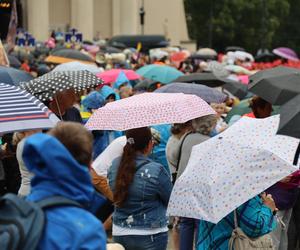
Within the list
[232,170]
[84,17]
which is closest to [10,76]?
[232,170]

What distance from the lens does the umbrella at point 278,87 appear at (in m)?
6.62

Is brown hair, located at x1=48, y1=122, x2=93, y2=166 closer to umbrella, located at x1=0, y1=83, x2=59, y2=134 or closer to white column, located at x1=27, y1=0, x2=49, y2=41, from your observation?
umbrella, located at x1=0, y1=83, x2=59, y2=134

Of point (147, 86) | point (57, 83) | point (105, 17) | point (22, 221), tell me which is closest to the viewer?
point (22, 221)

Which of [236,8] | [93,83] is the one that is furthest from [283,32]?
[93,83]

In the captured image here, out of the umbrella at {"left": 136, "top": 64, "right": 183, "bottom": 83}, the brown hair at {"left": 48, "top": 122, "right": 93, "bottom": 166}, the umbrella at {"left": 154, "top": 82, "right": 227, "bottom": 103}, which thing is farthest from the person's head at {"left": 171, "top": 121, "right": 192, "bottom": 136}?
the umbrella at {"left": 136, "top": 64, "right": 183, "bottom": 83}

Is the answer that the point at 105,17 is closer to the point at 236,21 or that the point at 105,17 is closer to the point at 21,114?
the point at 236,21

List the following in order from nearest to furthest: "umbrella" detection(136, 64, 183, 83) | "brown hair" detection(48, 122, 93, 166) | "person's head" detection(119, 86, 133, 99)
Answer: "brown hair" detection(48, 122, 93, 166) < "person's head" detection(119, 86, 133, 99) < "umbrella" detection(136, 64, 183, 83)

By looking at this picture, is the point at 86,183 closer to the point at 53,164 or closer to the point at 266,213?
the point at 53,164

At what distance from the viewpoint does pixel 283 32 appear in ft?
251

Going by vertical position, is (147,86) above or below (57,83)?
below

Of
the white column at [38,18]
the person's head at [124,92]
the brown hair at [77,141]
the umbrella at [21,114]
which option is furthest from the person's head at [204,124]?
the white column at [38,18]

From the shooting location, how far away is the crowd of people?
2.89 m

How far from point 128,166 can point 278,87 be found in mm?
2032

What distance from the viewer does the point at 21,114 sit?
4582mm
